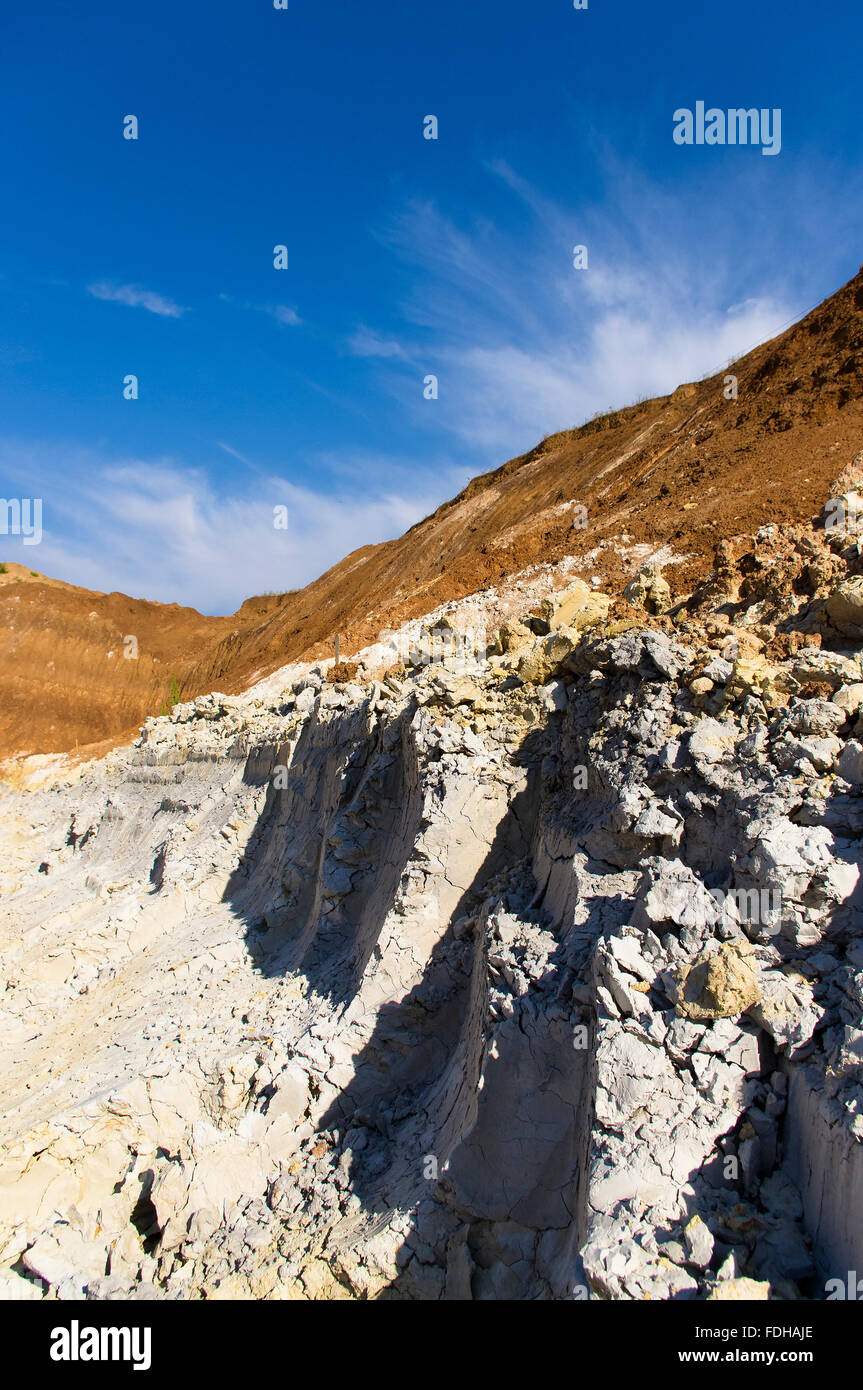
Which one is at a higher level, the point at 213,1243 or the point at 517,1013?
the point at 517,1013

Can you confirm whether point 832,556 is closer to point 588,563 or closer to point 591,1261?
point 591,1261

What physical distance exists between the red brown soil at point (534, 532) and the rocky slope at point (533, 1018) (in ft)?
15.3

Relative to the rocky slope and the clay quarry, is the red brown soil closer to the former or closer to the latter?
the clay quarry

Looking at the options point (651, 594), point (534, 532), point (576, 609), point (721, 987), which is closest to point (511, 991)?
point (721, 987)

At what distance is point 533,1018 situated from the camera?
522cm

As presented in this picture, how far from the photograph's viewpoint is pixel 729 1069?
401 centimetres

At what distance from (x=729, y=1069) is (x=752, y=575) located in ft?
16.7

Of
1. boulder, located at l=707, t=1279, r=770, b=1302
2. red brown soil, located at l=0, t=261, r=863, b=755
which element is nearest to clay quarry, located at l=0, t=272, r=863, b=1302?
boulder, located at l=707, t=1279, r=770, b=1302

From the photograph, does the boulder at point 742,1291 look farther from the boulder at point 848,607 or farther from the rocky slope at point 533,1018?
the boulder at point 848,607

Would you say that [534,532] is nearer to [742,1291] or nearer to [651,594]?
[651,594]

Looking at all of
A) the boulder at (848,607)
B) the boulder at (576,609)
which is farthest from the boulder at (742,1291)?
the boulder at (576,609)

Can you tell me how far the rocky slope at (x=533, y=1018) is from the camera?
3.87 metres

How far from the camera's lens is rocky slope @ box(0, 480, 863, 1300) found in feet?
12.7

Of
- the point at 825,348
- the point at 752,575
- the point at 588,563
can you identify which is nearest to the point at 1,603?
the point at 588,563
